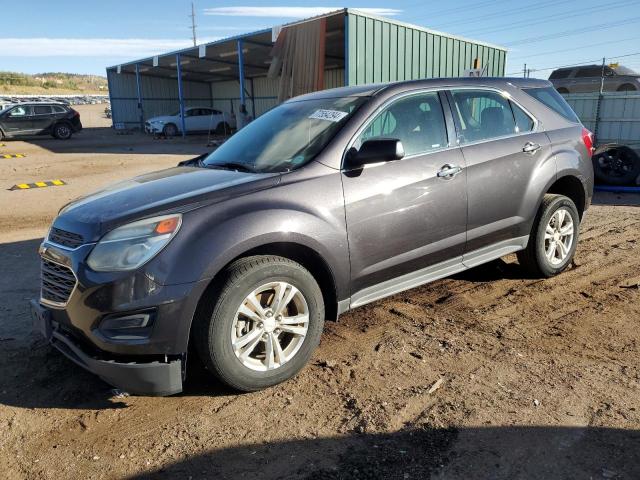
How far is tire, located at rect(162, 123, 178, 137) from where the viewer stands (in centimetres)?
2758

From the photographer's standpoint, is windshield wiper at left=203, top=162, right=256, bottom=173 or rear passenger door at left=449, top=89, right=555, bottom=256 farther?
rear passenger door at left=449, top=89, right=555, bottom=256

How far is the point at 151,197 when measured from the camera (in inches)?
126

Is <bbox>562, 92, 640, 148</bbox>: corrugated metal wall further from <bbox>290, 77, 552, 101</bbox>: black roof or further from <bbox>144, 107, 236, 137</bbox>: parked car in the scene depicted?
<bbox>144, 107, 236, 137</bbox>: parked car

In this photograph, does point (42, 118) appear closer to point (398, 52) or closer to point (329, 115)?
point (398, 52)

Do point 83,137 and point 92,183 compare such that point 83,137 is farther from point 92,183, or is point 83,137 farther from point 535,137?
point 535,137

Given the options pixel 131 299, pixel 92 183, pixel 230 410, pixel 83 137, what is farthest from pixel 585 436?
pixel 83 137

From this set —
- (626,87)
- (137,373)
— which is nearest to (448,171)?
(137,373)

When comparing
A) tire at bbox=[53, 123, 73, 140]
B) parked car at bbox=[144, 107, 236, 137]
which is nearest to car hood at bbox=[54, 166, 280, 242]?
tire at bbox=[53, 123, 73, 140]

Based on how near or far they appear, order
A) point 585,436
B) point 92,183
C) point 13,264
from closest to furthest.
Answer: point 585,436 → point 13,264 → point 92,183

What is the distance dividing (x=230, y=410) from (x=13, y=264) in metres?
4.11

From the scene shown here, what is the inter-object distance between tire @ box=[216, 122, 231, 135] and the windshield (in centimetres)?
2594

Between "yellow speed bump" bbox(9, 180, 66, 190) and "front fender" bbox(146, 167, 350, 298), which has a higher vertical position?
"front fender" bbox(146, 167, 350, 298)

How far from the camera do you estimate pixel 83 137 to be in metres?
27.0

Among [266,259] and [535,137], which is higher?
[535,137]
